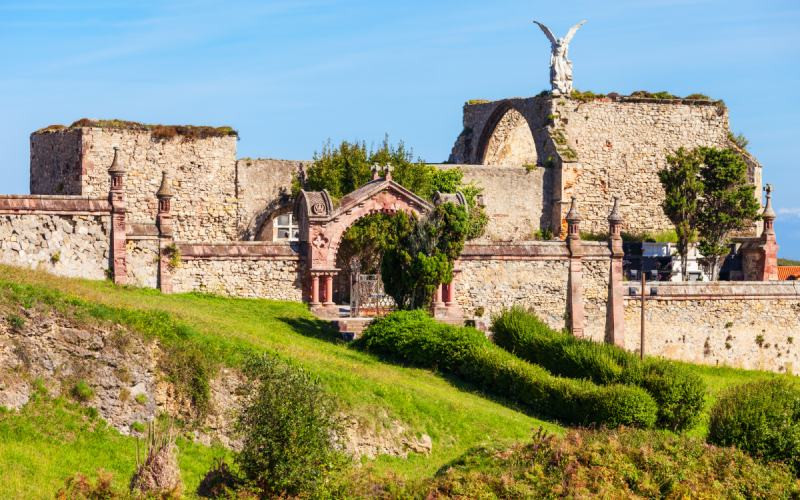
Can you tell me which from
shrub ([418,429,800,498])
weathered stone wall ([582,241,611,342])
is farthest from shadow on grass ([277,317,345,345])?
shrub ([418,429,800,498])

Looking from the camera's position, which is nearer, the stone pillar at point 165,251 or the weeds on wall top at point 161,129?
the stone pillar at point 165,251

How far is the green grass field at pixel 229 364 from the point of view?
28719 mm

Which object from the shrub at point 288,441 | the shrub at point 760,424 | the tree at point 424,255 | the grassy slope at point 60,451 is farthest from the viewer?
the tree at point 424,255

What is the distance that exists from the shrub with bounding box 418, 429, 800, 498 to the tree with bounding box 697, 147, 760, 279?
22316 millimetres

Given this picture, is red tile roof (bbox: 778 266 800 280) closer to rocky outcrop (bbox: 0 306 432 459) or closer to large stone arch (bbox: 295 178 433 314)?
large stone arch (bbox: 295 178 433 314)

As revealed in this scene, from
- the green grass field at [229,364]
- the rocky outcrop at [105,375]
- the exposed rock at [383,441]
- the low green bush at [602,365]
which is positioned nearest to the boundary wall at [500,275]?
the green grass field at [229,364]

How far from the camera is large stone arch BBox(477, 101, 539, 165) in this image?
63938mm

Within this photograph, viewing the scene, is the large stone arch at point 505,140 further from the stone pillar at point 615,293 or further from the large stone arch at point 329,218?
the large stone arch at point 329,218

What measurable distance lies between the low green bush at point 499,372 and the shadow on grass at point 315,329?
2.77 feet

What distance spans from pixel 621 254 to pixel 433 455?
1770 centimetres

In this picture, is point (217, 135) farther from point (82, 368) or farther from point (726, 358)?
point (82, 368)

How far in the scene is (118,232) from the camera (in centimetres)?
4225

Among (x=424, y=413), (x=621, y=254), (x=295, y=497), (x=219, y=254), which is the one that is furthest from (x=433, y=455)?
(x=621, y=254)

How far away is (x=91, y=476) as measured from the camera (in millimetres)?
28016
